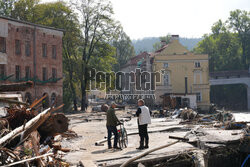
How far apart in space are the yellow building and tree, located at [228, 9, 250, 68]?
2563 cm

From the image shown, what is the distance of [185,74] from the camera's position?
53.6 meters

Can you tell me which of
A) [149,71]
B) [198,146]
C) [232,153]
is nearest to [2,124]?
[198,146]

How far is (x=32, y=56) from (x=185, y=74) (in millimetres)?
26991

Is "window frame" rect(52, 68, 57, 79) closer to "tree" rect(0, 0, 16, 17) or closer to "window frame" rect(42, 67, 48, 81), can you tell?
"window frame" rect(42, 67, 48, 81)

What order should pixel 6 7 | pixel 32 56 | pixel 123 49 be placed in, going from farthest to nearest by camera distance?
pixel 123 49 < pixel 6 7 < pixel 32 56

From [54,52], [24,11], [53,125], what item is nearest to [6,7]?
[24,11]

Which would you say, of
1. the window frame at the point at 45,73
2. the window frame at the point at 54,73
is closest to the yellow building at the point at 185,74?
the window frame at the point at 54,73

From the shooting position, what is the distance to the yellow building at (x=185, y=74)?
5288cm

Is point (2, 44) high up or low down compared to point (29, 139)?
up

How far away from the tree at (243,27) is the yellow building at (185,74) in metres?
25.6

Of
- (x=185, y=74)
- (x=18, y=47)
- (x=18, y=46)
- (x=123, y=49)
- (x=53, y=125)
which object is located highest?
(x=123, y=49)

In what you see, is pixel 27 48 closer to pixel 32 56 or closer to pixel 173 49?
pixel 32 56

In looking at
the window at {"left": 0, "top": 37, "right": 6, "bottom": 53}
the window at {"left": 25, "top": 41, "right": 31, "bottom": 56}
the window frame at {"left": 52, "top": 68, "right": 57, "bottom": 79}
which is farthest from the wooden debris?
the window frame at {"left": 52, "top": 68, "right": 57, "bottom": 79}

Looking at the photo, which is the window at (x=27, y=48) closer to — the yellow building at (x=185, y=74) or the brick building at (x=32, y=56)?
the brick building at (x=32, y=56)
